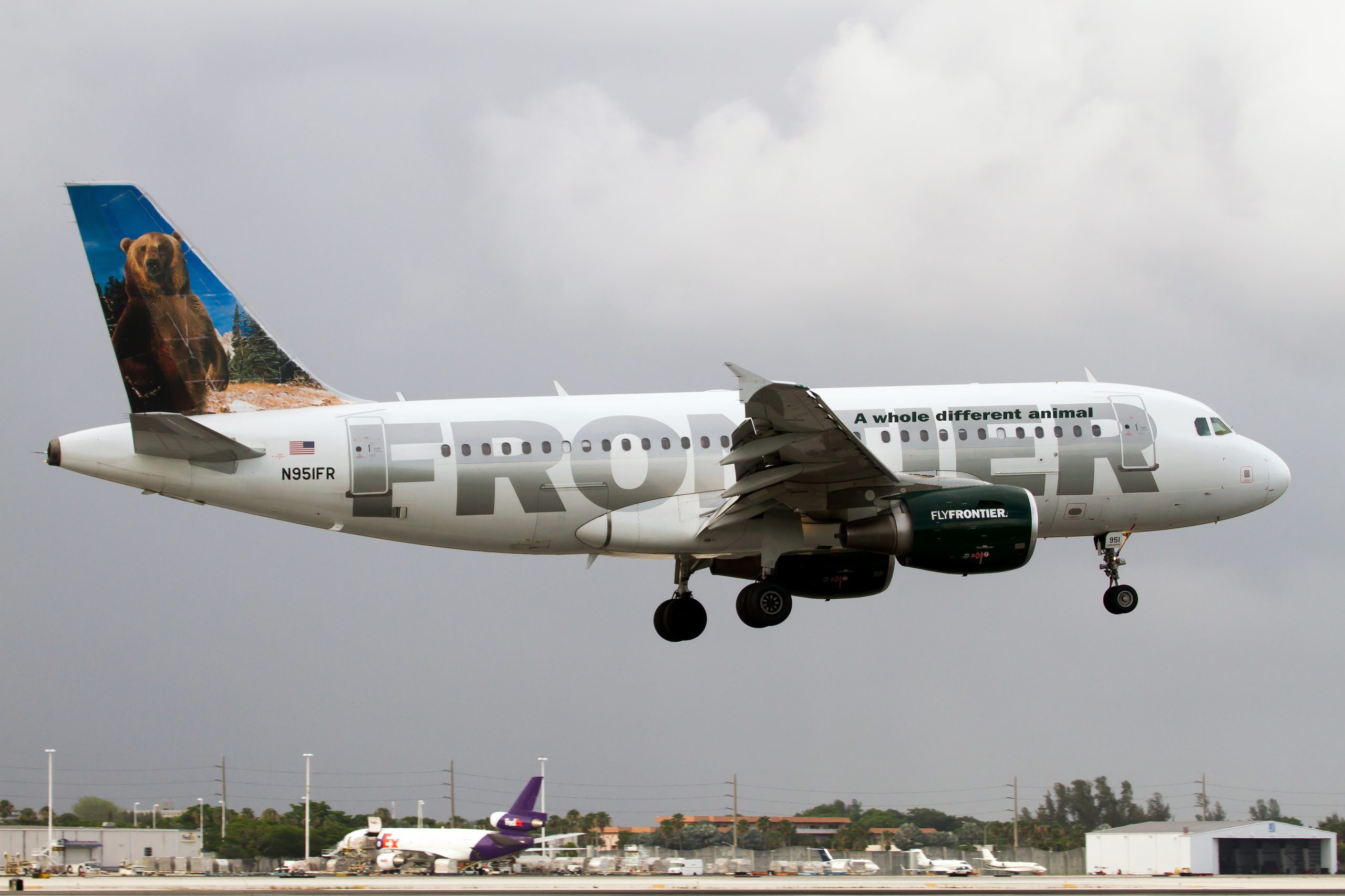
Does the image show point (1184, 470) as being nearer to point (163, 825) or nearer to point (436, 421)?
point (436, 421)

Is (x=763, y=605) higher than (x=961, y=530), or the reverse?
(x=961, y=530)

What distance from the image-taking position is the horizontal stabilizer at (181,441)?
30.1m

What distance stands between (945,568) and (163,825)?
171 feet

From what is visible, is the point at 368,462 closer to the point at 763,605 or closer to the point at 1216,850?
the point at 763,605

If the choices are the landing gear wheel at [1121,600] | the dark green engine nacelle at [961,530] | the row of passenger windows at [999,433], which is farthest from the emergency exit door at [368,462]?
the landing gear wheel at [1121,600]

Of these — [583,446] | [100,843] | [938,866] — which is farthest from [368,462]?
[100,843]

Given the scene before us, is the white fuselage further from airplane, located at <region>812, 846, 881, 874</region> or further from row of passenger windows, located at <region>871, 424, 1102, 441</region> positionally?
airplane, located at <region>812, 846, 881, 874</region>

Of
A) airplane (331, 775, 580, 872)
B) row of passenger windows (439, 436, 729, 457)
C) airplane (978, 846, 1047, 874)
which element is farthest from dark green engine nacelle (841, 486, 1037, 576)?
airplane (331, 775, 580, 872)

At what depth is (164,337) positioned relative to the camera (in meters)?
32.0

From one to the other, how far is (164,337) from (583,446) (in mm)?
9992

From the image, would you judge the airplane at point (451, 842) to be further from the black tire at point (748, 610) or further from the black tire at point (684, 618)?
the black tire at point (748, 610)

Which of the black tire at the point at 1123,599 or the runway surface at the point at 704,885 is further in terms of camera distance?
the black tire at the point at 1123,599

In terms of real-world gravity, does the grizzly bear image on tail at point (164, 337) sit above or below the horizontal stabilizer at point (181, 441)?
above

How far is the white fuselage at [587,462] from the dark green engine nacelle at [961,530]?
→ 1.20 m
